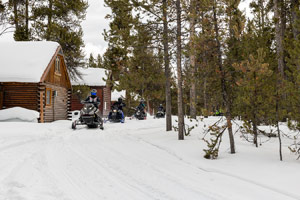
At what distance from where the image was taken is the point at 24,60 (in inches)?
695

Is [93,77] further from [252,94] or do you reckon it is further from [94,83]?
[252,94]

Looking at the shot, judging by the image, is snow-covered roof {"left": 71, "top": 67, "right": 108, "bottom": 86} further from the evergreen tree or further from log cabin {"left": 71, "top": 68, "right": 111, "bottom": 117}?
the evergreen tree

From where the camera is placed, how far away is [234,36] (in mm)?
6582

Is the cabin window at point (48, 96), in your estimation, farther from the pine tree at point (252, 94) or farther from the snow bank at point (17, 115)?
the pine tree at point (252, 94)

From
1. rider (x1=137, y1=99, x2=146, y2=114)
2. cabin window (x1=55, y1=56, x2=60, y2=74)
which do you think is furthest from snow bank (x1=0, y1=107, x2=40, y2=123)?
rider (x1=137, y1=99, x2=146, y2=114)

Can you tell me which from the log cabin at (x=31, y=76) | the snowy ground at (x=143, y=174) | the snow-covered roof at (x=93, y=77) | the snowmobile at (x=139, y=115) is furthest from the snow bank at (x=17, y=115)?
the snow-covered roof at (x=93, y=77)

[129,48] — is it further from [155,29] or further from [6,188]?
[6,188]

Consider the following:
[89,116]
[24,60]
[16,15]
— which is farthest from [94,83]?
[89,116]

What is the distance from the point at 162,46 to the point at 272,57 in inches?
163

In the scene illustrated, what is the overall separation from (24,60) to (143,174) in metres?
15.7

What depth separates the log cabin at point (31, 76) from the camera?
16.4 m

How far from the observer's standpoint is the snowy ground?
3953 millimetres

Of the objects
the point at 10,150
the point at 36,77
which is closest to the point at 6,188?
the point at 10,150

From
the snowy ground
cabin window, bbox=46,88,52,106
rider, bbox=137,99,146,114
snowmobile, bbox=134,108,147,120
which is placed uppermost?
cabin window, bbox=46,88,52,106
